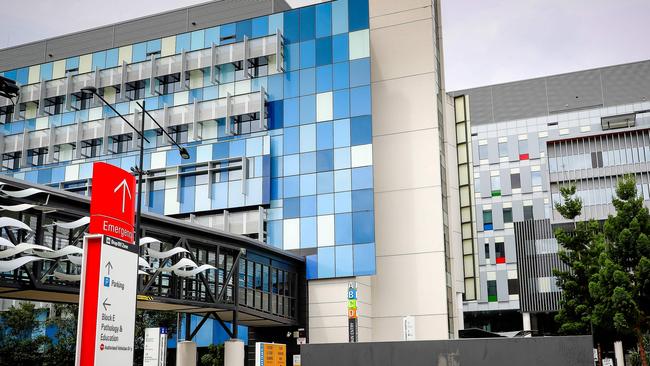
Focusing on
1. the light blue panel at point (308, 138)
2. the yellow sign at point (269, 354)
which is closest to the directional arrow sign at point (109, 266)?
the yellow sign at point (269, 354)

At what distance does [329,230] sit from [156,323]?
15370mm

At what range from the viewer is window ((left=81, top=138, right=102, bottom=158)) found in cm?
5816

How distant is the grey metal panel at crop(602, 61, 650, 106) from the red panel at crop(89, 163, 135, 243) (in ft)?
311

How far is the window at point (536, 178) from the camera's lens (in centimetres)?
9862

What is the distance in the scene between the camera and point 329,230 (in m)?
48.3

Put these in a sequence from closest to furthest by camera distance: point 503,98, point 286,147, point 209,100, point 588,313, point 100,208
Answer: point 100,208 → point 588,313 → point 286,147 → point 209,100 → point 503,98

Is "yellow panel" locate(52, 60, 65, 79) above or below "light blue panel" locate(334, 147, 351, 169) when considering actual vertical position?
above

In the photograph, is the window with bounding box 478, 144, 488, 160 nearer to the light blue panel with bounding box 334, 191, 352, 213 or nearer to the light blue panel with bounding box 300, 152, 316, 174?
the light blue panel with bounding box 300, 152, 316, 174

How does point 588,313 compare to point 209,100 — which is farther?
point 209,100

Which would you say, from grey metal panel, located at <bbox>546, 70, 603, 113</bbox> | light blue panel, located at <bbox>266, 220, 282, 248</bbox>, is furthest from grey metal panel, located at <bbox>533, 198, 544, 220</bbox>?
light blue panel, located at <bbox>266, 220, 282, 248</bbox>

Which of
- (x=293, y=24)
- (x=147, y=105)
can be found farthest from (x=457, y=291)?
(x=147, y=105)

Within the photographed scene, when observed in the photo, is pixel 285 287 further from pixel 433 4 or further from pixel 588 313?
pixel 433 4

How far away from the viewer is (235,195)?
50812 mm

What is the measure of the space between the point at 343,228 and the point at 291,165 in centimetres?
608
